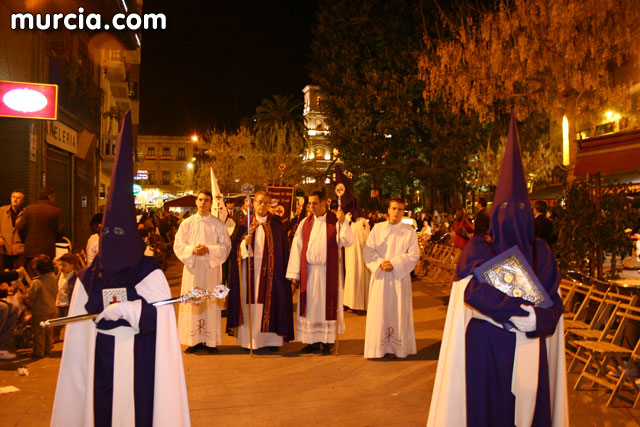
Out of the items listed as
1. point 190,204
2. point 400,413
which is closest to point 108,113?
point 190,204

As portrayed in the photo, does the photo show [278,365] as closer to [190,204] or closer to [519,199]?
[519,199]

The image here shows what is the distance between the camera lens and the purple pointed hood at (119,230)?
12.3 ft

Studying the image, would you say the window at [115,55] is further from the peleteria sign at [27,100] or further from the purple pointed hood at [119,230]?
the purple pointed hood at [119,230]

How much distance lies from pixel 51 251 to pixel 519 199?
8723 mm

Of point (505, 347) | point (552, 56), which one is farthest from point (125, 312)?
point (552, 56)

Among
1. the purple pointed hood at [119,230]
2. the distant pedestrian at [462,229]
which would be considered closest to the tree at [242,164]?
the distant pedestrian at [462,229]

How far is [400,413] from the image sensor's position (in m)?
5.70

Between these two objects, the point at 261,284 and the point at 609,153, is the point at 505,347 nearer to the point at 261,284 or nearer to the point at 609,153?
the point at 261,284

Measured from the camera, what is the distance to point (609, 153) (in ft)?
25.9

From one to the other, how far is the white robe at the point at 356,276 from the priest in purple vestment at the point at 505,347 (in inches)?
305

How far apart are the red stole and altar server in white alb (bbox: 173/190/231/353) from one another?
1.10 meters

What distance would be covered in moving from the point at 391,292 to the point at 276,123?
49.2 metres

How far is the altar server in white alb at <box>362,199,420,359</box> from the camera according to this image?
25.5 ft

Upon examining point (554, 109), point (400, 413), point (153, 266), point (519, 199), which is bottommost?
point (400, 413)
